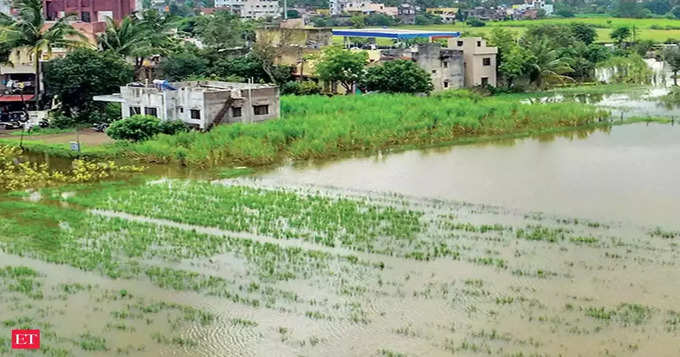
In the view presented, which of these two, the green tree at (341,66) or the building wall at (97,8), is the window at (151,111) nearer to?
the green tree at (341,66)

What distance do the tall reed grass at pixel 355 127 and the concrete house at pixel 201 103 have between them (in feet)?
2.48

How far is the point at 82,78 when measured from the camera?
24547 mm

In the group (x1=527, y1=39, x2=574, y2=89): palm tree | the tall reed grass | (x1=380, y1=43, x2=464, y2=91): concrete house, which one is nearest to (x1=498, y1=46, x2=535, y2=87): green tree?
(x1=527, y1=39, x2=574, y2=89): palm tree

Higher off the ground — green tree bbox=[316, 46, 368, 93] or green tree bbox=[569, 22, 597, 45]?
green tree bbox=[569, 22, 597, 45]

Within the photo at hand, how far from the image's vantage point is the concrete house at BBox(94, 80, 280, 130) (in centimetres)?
2208

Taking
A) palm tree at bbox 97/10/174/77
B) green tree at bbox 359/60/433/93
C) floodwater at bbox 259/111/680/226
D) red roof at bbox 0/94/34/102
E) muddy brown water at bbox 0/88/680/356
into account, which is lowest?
muddy brown water at bbox 0/88/680/356

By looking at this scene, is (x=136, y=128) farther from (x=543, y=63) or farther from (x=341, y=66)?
(x=543, y=63)

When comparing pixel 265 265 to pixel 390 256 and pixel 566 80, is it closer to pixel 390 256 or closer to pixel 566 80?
pixel 390 256

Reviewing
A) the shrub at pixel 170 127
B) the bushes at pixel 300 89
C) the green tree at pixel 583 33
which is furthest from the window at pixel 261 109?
the green tree at pixel 583 33

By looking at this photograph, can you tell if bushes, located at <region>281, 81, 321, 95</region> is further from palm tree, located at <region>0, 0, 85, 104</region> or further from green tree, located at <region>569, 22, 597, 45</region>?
green tree, located at <region>569, 22, 597, 45</region>

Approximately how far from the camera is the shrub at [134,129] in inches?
835

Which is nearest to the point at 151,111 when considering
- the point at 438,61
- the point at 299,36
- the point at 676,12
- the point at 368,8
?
the point at 438,61

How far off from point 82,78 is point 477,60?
1457 centimetres

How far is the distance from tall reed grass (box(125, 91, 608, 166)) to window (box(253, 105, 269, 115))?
2.57 ft
